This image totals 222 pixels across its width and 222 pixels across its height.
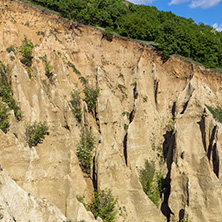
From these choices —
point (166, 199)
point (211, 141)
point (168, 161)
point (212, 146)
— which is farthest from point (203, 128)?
point (166, 199)

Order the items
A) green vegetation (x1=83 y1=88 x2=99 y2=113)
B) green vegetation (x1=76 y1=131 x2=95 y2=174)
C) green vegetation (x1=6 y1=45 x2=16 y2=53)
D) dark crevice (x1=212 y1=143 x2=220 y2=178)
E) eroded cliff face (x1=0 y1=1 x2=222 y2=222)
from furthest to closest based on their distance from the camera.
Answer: green vegetation (x1=83 y1=88 x2=99 y2=113)
green vegetation (x1=6 y1=45 x2=16 y2=53)
dark crevice (x1=212 y1=143 x2=220 y2=178)
green vegetation (x1=76 y1=131 x2=95 y2=174)
eroded cliff face (x1=0 y1=1 x2=222 y2=222)

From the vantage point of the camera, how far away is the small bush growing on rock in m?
17.4

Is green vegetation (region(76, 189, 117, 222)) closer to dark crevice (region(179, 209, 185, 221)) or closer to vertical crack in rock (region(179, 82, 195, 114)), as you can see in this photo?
dark crevice (region(179, 209, 185, 221))

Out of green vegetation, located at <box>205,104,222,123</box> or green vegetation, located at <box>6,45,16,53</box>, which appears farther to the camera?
green vegetation, located at <box>205,104,222,123</box>

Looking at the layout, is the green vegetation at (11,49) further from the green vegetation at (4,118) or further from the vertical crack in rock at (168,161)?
the vertical crack in rock at (168,161)

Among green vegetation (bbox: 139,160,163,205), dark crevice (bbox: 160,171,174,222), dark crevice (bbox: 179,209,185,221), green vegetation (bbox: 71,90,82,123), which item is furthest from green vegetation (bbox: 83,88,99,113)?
dark crevice (bbox: 179,209,185,221)

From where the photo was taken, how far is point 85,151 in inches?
772

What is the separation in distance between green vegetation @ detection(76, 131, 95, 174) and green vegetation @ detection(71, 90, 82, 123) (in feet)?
6.07

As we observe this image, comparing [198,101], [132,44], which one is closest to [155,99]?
[198,101]

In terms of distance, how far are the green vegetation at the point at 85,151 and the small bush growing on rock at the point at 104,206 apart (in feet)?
8.10

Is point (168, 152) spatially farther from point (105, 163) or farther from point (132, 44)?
point (132, 44)

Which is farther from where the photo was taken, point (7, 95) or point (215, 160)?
point (215, 160)

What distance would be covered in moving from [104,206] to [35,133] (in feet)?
23.3

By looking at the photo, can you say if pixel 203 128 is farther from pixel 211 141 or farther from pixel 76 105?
pixel 76 105
